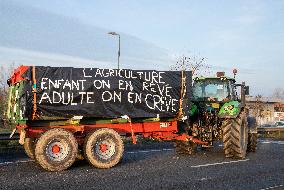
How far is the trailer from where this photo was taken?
33.5ft

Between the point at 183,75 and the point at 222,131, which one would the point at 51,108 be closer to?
the point at 183,75

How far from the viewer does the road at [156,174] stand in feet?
27.4

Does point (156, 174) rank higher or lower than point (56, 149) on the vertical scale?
lower

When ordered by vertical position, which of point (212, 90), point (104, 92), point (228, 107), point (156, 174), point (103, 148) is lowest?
point (156, 174)

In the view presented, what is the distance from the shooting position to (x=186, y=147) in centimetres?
1358

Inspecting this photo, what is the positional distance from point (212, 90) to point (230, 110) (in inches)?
60.6

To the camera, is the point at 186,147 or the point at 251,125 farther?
the point at 251,125

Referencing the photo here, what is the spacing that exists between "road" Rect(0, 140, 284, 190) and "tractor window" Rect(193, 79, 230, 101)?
7.44 ft

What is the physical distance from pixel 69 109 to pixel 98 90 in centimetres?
101

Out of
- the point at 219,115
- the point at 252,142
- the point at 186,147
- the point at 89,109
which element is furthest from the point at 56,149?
the point at 252,142

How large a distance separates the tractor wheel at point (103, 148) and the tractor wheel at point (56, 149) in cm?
44

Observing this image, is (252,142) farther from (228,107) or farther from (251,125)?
(228,107)

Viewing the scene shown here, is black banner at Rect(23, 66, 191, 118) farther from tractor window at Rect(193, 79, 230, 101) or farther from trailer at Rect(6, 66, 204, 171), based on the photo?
tractor window at Rect(193, 79, 230, 101)

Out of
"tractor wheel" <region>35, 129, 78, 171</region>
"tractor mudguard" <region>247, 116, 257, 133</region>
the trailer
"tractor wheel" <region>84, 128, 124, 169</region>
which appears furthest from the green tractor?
"tractor wheel" <region>35, 129, 78, 171</region>
